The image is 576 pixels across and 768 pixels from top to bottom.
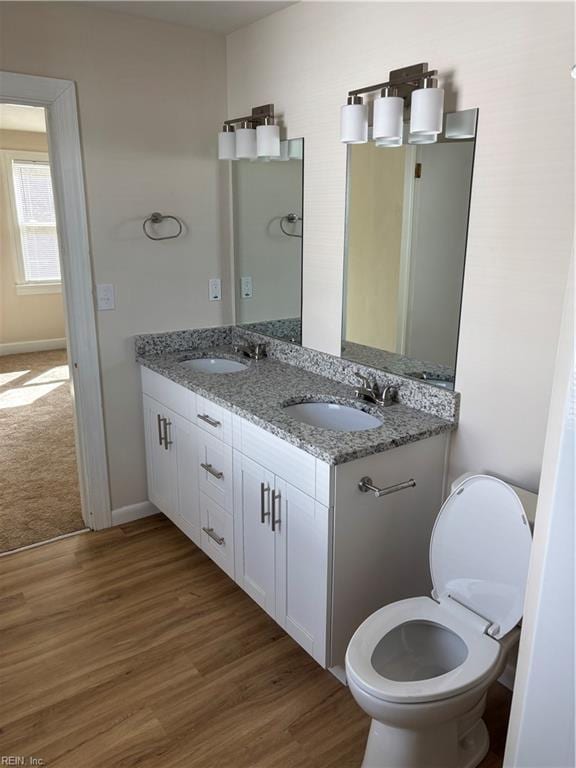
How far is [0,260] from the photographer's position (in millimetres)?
6445

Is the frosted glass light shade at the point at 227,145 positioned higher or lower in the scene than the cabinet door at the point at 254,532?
higher

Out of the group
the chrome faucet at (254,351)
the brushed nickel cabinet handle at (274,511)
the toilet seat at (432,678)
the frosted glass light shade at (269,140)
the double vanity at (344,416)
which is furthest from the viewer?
the chrome faucet at (254,351)

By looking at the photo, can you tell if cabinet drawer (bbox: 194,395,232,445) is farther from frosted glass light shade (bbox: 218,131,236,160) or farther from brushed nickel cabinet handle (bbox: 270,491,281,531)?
frosted glass light shade (bbox: 218,131,236,160)

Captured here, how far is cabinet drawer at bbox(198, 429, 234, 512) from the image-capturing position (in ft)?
7.71

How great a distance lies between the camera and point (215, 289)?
3160mm

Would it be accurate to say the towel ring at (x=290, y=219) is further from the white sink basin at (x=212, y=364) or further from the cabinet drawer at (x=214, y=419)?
the cabinet drawer at (x=214, y=419)

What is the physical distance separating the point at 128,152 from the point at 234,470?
1.58 meters

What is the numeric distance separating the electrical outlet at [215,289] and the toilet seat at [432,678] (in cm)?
192

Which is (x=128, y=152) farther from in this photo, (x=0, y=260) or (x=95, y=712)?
(x=0, y=260)

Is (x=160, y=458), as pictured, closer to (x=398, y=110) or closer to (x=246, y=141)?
(x=246, y=141)

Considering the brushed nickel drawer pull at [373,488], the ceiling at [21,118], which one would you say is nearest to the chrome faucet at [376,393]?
the brushed nickel drawer pull at [373,488]

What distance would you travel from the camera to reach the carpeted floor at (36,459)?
3.07m

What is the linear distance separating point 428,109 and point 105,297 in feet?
5.55

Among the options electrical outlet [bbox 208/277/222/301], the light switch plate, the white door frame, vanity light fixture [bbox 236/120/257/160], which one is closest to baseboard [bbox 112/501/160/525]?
the white door frame
